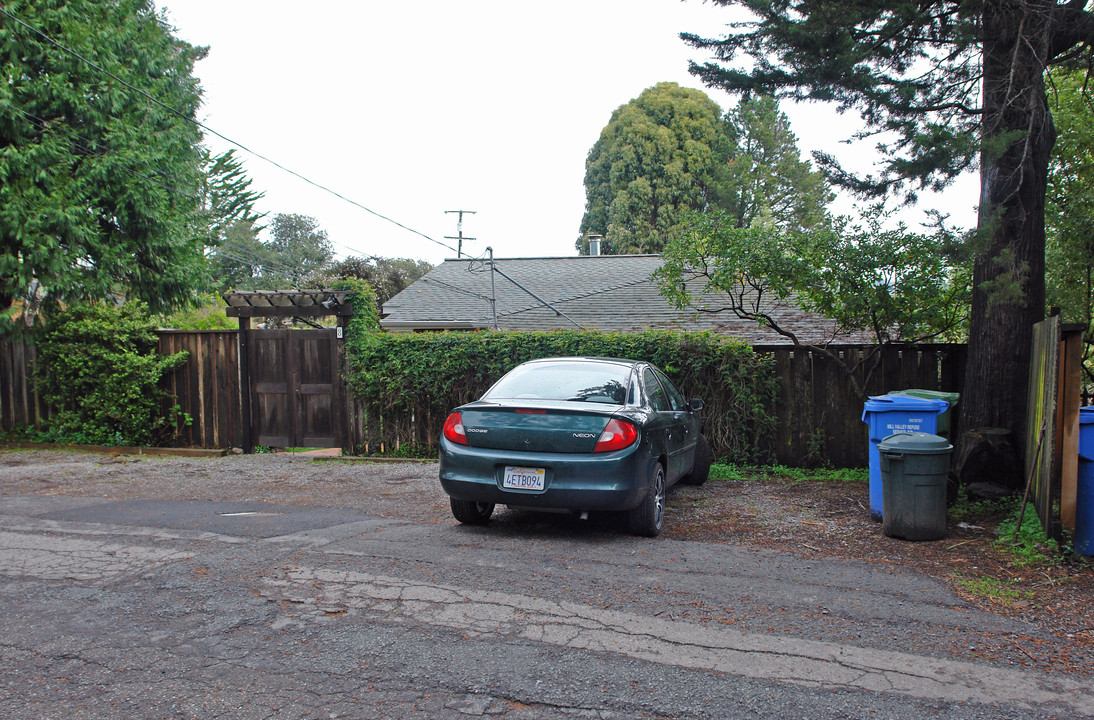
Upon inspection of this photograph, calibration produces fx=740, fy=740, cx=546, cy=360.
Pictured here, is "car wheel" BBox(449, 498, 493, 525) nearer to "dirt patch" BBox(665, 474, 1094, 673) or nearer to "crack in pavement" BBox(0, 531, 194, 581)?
"dirt patch" BBox(665, 474, 1094, 673)

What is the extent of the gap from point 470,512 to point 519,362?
4.50 m

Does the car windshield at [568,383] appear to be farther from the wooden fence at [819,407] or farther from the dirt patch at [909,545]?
the wooden fence at [819,407]

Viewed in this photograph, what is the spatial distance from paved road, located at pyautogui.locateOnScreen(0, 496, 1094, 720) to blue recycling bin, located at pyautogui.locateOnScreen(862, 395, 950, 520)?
173 cm

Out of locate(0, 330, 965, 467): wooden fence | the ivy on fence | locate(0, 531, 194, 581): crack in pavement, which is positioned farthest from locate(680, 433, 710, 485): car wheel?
locate(0, 531, 194, 581): crack in pavement

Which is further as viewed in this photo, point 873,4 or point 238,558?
point 873,4

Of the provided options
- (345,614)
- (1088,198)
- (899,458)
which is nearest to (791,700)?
(345,614)

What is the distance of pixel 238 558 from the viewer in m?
5.29

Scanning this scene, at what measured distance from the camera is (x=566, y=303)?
Result: 19047 millimetres

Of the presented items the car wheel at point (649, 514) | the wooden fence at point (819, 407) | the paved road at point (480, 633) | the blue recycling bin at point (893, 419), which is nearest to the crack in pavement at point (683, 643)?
the paved road at point (480, 633)

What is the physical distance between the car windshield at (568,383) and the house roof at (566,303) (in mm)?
7119

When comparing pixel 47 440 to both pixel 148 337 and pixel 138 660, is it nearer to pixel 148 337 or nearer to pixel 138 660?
pixel 148 337

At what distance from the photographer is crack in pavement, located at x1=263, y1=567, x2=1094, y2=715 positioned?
3369 mm

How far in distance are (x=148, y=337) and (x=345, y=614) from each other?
958 cm

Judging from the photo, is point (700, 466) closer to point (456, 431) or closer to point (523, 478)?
point (523, 478)
